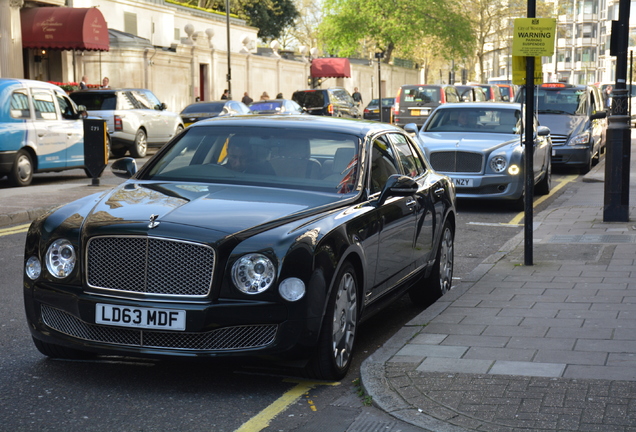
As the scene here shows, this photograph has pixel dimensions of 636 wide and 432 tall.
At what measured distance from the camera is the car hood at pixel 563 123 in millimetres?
21016

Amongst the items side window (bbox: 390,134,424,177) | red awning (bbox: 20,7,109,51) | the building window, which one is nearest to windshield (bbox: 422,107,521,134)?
side window (bbox: 390,134,424,177)

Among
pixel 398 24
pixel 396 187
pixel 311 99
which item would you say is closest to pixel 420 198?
pixel 396 187

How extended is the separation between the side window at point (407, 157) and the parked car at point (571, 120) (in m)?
14.0

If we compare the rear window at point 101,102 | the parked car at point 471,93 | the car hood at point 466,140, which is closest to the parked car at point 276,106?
the parked car at point 471,93

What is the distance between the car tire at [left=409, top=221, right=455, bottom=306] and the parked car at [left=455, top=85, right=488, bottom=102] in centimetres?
2808

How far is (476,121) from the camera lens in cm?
1561

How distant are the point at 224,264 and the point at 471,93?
31.8 meters

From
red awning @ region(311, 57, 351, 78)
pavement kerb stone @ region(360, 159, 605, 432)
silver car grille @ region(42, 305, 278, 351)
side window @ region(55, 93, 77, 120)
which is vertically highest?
red awning @ region(311, 57, 351, 78)

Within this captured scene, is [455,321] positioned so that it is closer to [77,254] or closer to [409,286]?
[409,286]

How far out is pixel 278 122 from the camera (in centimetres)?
652

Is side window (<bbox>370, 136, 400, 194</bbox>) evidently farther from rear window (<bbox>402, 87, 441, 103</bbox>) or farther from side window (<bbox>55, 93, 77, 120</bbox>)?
rear window (<bbox>402, 87, 441, 103</bbox>)

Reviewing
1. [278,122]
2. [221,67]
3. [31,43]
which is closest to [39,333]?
[278,122]

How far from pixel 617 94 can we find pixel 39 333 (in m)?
8.42

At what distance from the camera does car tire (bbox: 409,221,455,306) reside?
24.7 ft
